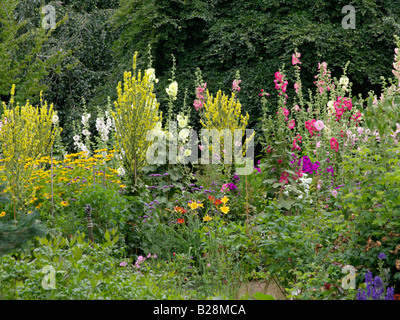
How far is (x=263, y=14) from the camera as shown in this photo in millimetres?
9078

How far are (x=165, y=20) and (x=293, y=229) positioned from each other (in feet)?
22.2


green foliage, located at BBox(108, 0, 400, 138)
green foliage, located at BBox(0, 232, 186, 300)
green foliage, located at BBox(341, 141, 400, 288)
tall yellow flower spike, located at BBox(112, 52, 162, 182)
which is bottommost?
green foliage, located at BBox(0, 232, 186, 300)

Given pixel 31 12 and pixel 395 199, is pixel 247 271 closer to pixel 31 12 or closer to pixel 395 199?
pixel 395 199

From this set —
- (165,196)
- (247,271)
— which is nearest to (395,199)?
(247,271)

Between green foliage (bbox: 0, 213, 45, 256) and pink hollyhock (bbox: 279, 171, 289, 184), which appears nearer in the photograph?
green foliage (bbox: 0, 213, 45, 256)

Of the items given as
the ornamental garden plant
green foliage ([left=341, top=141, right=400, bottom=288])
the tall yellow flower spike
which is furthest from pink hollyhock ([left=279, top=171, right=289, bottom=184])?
green foliage ([left=341, top=141, right=400, bottom=288])

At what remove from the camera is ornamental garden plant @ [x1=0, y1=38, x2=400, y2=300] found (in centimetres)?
273

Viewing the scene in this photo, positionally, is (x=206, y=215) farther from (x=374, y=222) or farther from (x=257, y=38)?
(x=257, y=38)

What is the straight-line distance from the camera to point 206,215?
14.3 feet

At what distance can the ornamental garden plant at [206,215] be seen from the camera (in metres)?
2.73

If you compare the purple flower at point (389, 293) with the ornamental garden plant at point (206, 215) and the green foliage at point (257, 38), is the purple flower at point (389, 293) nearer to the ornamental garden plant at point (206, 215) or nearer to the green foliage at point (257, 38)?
the ornamental garden plant at point (206, 215)

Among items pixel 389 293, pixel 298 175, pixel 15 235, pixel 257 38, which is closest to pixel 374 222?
→ pixel 389 293

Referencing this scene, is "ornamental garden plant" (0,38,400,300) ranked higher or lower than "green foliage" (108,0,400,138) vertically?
lower

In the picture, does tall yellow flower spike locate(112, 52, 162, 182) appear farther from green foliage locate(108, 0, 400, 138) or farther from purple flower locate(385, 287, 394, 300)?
green foliage locate(108, 0, 400, 138)
